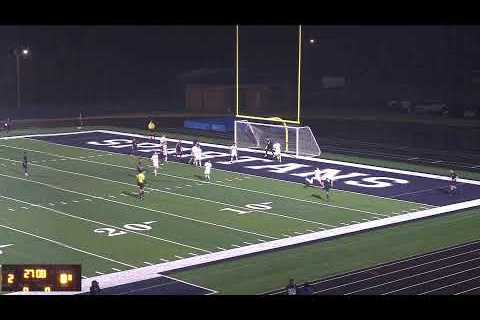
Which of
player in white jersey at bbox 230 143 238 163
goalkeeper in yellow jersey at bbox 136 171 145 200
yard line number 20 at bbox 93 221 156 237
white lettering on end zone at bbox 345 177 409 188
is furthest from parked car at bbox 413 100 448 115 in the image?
yard line number 20 at bbox 93 221 156 237

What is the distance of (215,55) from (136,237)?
2594cm

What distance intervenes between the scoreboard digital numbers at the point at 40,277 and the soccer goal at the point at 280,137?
14712mm

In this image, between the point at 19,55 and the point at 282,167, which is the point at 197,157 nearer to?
the point at 282,167

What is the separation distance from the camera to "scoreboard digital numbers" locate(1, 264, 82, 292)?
11.1 meters

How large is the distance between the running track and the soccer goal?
450 inches

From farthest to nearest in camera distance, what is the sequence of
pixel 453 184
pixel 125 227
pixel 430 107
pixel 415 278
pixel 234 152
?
pixel 430 107 → pixel 234 152 → pixel 453 184 → pixel 125 227 → pixel 415 278

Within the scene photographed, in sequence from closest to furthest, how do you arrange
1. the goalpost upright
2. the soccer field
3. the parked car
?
the soccer field < the goalpost upright < the parked car

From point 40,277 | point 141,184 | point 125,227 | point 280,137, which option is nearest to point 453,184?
point 141,184

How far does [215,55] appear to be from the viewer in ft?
134

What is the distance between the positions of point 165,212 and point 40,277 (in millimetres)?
6655

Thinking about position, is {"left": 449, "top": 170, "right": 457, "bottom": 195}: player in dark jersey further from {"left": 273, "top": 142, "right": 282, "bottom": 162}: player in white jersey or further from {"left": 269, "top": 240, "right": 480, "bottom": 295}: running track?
{"left": 273, "top": 142, "right": 282, "bottom": 162}: player in white jersey

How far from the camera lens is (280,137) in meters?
26.9

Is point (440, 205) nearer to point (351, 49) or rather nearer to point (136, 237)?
point (136, 237)
